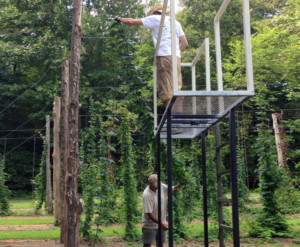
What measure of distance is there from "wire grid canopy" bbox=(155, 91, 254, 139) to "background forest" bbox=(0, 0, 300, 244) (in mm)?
2855

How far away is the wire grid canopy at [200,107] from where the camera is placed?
4535 mm

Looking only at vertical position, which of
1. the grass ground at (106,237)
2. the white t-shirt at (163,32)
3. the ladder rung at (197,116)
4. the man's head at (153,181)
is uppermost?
the white t-shirt at (163,32)

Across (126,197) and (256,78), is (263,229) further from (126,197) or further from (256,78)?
(256,78)

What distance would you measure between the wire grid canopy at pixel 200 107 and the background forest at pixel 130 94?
9.37ft

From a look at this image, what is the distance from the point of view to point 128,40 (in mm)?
12016

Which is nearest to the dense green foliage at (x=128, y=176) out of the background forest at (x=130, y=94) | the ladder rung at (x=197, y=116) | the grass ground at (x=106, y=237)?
the background forest at (x=130, y=94)

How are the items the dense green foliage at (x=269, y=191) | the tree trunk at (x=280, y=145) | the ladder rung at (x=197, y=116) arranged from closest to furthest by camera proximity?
1. the ladder rung at (x=197, y=116)
2. the dense green foliage at (x=269, y=191)
3. the tree trunk at (x=280, y=145)

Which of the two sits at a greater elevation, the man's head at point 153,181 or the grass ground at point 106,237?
the man's head at point 153,181

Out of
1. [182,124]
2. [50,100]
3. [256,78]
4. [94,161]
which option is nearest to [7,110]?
[50,100]

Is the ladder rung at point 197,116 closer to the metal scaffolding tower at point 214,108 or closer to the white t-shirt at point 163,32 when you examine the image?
the metal scaffolding tower at point 214,108

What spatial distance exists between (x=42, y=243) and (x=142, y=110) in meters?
4.12

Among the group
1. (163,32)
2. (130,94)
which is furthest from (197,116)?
(130,94)

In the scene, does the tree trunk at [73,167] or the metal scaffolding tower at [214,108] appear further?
the tree trunk at [73,167]

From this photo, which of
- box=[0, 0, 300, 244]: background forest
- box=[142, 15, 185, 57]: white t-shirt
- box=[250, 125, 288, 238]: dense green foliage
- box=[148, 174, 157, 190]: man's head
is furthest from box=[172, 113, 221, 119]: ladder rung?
box=[250, 125, 288, 238]: dense green foliage
